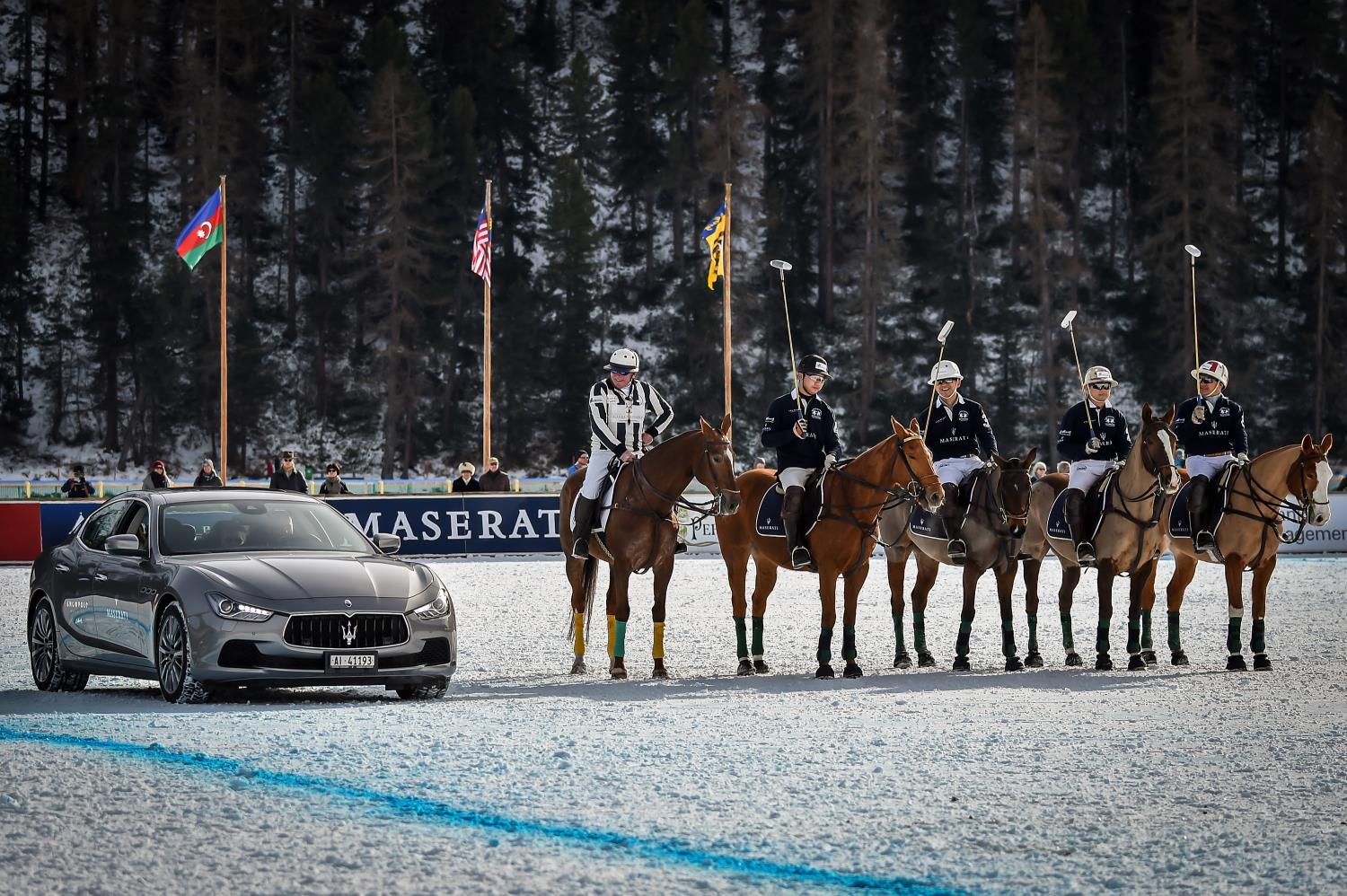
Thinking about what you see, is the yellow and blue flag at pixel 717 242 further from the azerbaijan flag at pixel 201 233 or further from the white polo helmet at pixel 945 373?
the white polo helmet at pixel 945 373

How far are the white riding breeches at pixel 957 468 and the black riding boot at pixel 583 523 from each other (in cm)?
366

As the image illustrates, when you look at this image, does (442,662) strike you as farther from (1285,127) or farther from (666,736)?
(1285,127)

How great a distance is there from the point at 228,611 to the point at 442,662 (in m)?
1.73

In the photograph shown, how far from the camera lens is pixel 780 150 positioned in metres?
84.9

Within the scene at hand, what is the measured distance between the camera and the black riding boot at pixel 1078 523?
17.9 m

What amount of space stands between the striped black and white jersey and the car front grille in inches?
153

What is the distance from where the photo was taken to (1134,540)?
58.1 ft

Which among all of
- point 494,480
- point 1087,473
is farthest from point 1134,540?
point 494,480

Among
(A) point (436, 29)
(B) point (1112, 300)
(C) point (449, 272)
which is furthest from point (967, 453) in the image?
(A) point (436, 29)

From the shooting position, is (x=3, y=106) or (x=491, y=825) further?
(x=3, y=106)

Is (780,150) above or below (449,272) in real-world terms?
above

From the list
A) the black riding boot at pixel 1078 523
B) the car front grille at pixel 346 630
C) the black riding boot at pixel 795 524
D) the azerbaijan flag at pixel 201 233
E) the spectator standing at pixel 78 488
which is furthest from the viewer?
the azerbaijan flag at pixel 201 233

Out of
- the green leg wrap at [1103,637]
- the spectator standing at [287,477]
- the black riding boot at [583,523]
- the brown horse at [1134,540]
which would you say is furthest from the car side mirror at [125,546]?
the spectator standing at [287,477]

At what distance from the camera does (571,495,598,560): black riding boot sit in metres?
17.1
